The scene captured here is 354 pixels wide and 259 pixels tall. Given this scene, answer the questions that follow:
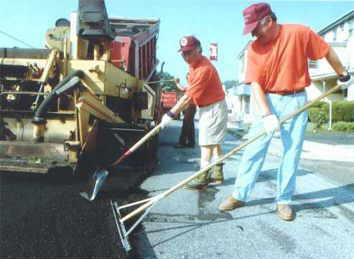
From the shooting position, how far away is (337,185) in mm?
4730

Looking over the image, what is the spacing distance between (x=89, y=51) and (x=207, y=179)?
2.43 meters

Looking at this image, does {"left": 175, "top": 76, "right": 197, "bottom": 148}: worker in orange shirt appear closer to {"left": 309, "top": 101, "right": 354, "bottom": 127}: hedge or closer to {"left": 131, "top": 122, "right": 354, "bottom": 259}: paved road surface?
{"left": 131, "top": 122, "right": 354, "bottom": 259}: paved road surface

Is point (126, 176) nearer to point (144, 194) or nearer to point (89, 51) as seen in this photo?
point (144, 194)

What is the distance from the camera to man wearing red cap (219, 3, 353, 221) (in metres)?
3.23

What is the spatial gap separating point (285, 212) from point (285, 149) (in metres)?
0.55

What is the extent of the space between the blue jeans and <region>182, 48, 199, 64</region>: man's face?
1093 mm

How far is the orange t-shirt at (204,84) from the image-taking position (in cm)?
415

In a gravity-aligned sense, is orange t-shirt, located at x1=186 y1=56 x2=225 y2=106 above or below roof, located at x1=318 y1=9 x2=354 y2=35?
below

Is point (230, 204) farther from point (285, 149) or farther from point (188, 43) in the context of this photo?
point (188, 43)

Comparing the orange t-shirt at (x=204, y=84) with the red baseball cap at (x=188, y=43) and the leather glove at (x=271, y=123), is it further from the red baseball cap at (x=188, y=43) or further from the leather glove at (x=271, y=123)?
the leather glove at (x=271, y=123)

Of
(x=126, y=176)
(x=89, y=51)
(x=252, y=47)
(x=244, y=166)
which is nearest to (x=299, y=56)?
(x=252, y=47)

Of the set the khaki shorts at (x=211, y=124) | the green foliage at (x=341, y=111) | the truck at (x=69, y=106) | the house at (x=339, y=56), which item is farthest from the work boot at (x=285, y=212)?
the house at (x=339, y=56)

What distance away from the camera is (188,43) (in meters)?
4.09

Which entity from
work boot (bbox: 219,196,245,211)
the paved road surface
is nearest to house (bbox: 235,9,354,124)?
the paved road surface
